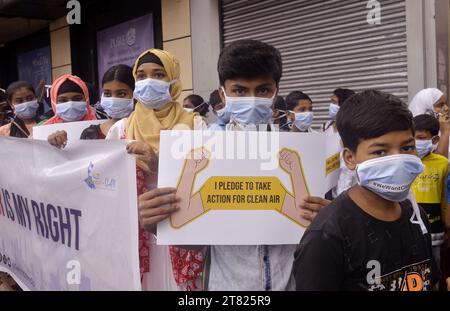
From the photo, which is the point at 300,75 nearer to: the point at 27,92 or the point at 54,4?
the point at 27,92

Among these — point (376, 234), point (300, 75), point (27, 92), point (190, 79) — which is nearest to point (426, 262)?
point (376, 234)

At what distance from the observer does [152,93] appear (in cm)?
254

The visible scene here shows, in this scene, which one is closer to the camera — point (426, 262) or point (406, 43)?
Result: point (426, 262)

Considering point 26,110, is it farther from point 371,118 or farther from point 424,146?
point 371,118

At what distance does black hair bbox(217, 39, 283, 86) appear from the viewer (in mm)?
1889

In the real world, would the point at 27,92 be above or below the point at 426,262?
above

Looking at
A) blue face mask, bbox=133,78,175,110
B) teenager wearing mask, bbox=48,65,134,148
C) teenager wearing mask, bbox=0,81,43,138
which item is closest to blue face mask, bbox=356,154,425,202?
blue face mask, bbox=133,78,175,110

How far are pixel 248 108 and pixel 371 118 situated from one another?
575 mm

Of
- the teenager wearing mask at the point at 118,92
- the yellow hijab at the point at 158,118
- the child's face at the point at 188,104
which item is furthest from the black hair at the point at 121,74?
the child's face at the point at 188,104

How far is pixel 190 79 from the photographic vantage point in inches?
283

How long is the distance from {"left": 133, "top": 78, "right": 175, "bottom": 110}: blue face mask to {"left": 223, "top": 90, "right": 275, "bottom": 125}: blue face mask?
696 millimetres

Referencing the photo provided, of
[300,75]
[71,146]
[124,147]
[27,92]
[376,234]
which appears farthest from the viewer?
[300,75]

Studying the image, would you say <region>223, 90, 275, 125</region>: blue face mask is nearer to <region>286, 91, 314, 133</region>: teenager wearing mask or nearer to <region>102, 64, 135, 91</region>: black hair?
<region>102, 64, 135, 91</region>: black hair
